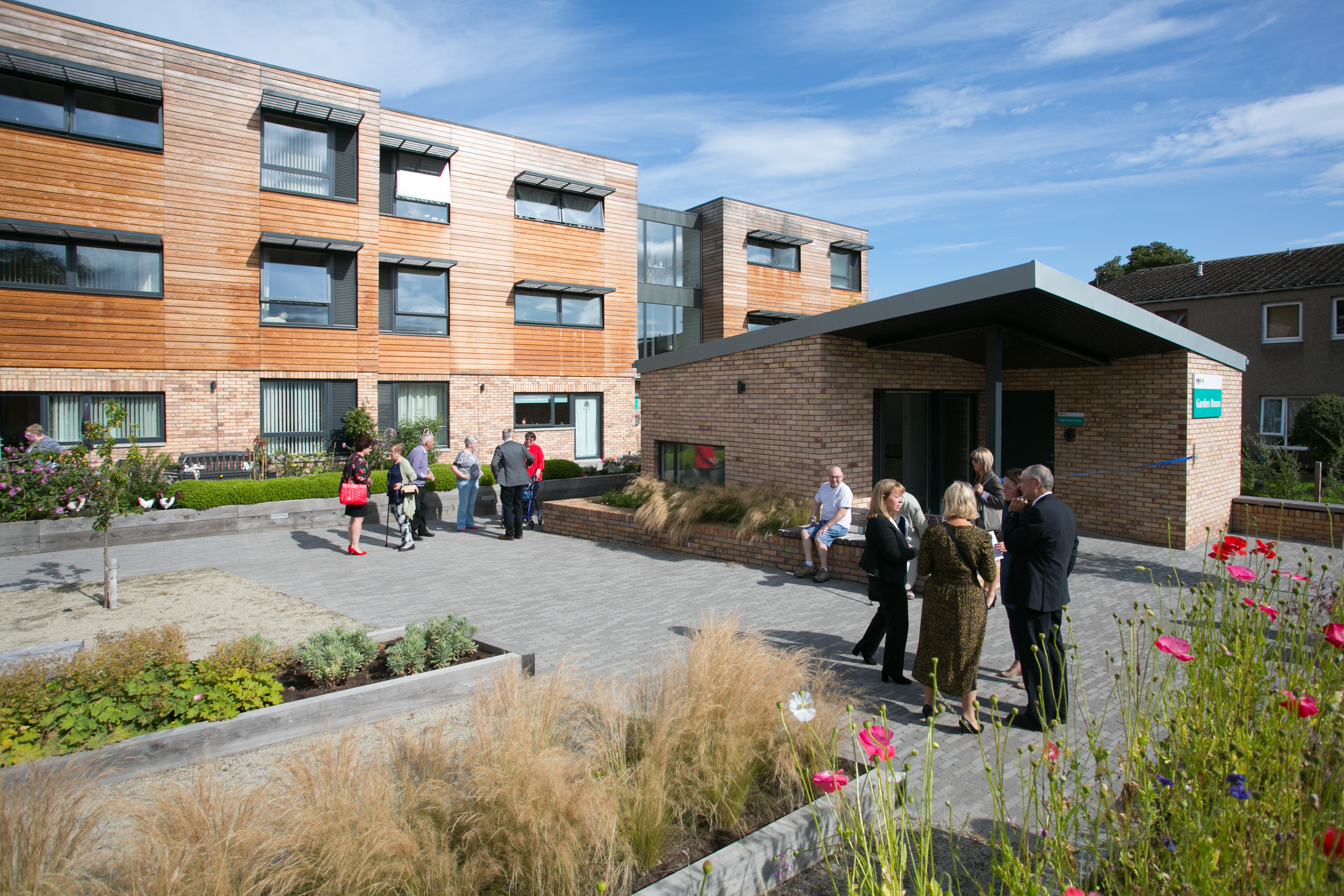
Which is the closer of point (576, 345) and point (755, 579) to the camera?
point (755, 579)

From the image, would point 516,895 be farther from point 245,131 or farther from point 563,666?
point 245,131

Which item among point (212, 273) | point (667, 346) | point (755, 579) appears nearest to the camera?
point (755, 579)

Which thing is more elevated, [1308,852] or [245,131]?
[245,131]

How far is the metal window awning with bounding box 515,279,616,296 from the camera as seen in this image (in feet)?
72.7

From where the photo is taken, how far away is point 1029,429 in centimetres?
1343

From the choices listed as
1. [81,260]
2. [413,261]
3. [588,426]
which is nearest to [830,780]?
[81,260]

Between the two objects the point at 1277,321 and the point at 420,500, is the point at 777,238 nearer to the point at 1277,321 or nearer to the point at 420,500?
the point at 1277,321

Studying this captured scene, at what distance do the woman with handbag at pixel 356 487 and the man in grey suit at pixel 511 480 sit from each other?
2093mm

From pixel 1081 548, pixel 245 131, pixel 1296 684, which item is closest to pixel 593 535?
pixel 1081 548

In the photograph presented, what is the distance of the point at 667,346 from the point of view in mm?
29047

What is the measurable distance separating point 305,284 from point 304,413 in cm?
314

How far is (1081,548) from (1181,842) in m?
9.74

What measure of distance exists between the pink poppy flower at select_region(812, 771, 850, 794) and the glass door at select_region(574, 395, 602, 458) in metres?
21.2

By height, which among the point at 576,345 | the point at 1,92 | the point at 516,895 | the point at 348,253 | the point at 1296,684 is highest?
the point at 1,92
